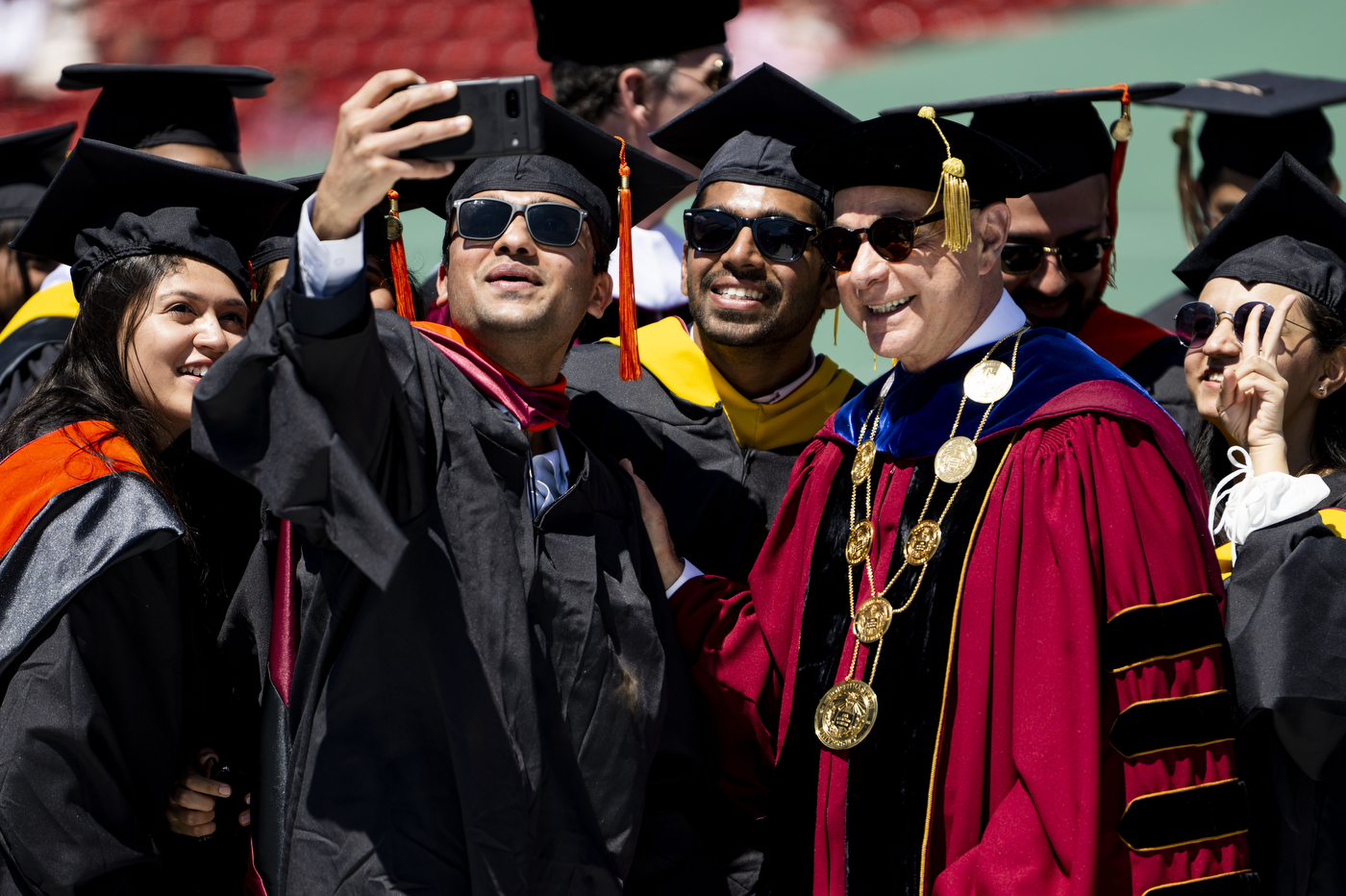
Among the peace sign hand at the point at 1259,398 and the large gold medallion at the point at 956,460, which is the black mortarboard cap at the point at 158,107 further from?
the peace sign hand at the point at 1259,398

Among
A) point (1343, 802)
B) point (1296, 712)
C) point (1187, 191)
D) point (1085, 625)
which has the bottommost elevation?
point (1343, 802)

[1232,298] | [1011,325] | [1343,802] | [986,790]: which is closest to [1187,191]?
[1232,298]

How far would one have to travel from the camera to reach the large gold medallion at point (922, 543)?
105 inches

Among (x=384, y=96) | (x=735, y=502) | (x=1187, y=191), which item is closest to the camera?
(x=384, y=96)

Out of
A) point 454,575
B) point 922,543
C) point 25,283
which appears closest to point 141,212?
point 454,575

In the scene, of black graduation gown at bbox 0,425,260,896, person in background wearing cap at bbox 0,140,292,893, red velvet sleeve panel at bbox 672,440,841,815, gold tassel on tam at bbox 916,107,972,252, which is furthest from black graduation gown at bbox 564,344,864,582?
black graduation gown at bbox 0,425,260,896

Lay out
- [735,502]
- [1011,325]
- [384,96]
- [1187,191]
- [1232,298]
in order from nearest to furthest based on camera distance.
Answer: [384,96] → [1011,325] → [1232,298] → [735,502] → [1187,191]

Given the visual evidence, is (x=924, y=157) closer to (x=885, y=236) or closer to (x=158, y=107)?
(x=885, y=236)

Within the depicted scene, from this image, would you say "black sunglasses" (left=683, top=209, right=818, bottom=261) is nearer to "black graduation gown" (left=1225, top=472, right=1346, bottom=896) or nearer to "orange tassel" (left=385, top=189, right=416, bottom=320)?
"orange tassel" (left=385, top=189, right=416, bottom=320)

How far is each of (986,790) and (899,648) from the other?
1.08 feet

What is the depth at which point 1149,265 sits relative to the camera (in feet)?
26.7

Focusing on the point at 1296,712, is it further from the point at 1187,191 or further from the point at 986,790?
the point at 1187,191

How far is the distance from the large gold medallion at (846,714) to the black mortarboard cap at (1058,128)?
1942 millimetres

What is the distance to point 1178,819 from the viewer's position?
7.63ft
